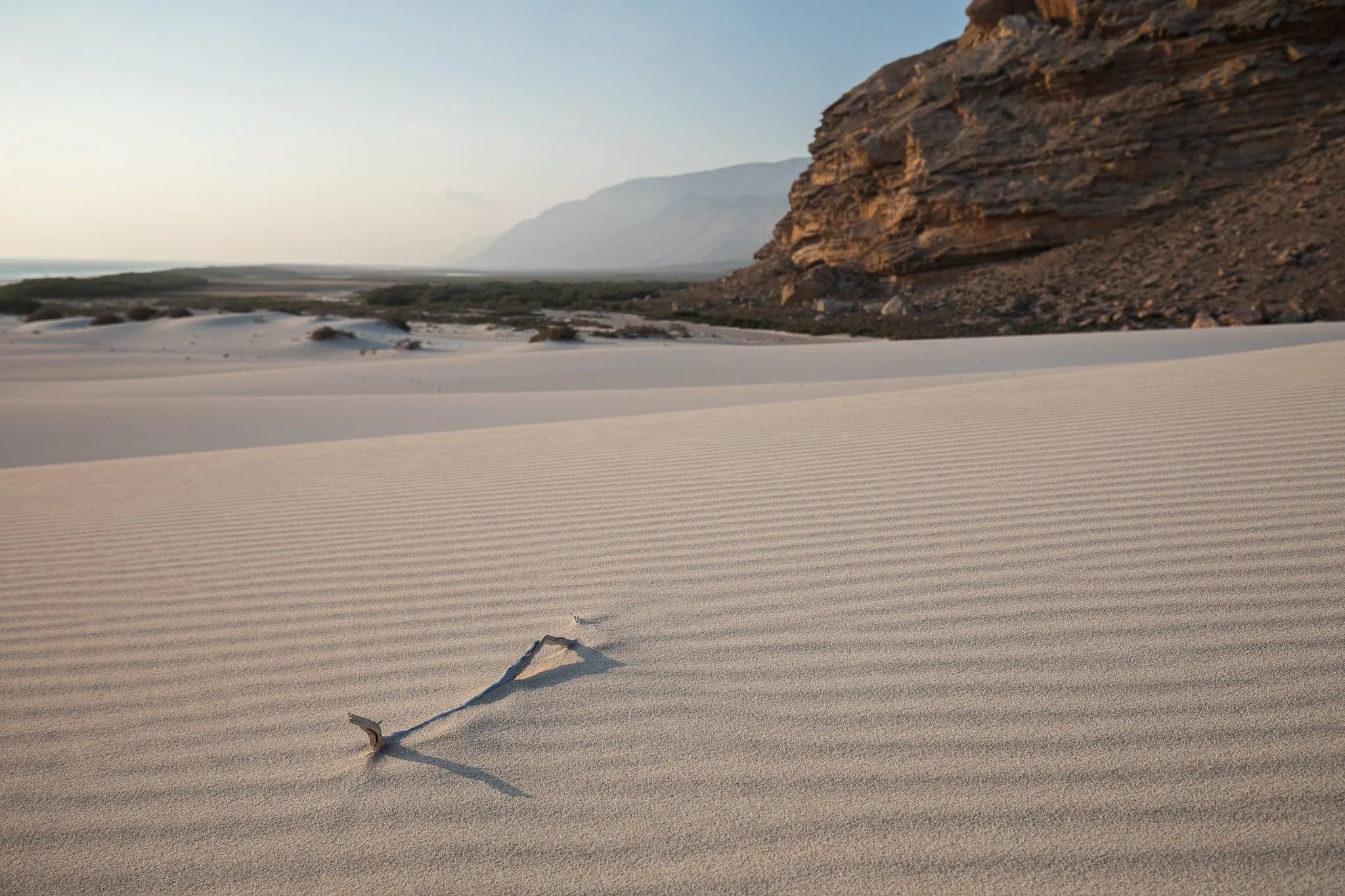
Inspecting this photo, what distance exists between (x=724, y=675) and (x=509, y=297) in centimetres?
3219

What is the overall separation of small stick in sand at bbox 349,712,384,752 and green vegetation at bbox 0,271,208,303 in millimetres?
30892

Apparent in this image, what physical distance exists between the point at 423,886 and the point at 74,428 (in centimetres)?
948

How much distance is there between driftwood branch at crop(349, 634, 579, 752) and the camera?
204 centimetres

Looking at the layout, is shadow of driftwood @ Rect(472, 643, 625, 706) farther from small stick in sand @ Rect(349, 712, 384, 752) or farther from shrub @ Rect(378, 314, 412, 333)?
shrub @ Rect(378, 314, 412, 333)

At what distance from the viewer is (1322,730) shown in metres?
1.86

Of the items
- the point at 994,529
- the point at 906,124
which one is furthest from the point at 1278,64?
the point at 994,529

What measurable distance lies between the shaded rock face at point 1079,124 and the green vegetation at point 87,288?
2829 centimetres

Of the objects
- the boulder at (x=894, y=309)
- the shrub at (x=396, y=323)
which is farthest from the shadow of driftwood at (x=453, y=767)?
the boulder at (x=894, y=309)

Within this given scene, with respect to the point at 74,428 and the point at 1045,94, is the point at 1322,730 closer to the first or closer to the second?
the point at 74,428

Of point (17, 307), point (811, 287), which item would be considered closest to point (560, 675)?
point (811, 287)

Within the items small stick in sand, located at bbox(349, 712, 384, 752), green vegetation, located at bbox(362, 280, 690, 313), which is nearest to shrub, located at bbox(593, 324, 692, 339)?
green vegetation, located at bbox(362, 280, 690, 313)

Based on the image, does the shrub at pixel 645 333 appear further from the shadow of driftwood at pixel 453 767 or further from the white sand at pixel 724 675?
the shadow of driftwood at pixel 453 767

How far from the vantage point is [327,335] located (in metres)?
17.8

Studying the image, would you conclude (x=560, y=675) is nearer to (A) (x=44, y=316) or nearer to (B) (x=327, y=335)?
(B) (x=327, y=335)
